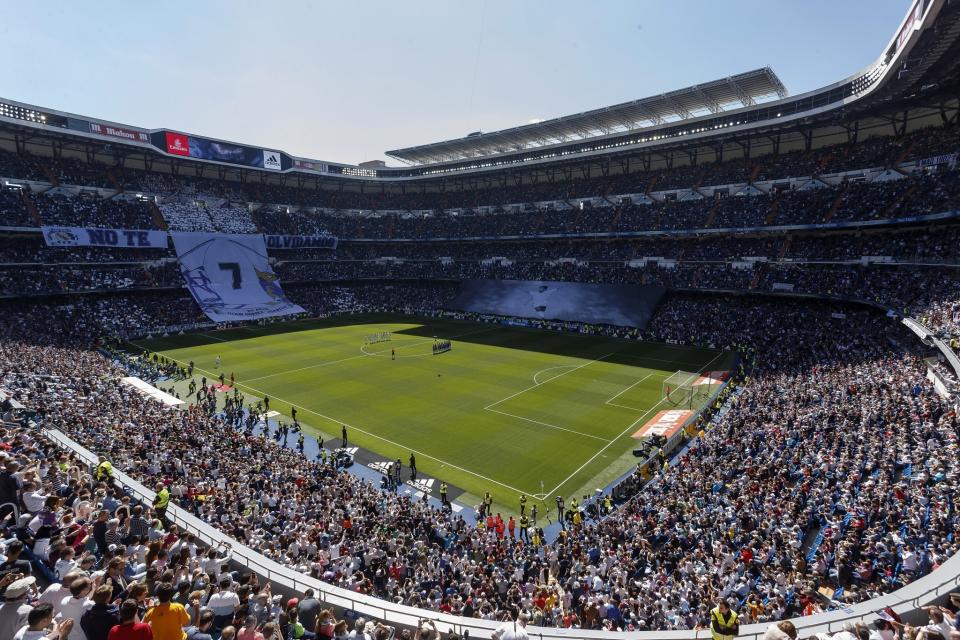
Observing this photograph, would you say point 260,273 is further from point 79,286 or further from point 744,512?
point 744,512

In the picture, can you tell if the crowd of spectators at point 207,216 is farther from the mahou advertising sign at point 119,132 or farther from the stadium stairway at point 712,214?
the stadium stairway at point 712,214

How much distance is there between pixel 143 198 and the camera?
210 feet

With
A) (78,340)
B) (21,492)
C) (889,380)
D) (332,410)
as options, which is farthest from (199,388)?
(889,380)

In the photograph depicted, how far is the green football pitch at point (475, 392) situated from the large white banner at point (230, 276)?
5.77 meters

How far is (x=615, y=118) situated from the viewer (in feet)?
204

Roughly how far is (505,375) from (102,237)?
49.1 meters

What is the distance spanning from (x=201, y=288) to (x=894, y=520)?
67158 mm

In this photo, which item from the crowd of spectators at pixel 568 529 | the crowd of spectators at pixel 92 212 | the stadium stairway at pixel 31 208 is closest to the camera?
the crowd of spectators at pixel 568 529

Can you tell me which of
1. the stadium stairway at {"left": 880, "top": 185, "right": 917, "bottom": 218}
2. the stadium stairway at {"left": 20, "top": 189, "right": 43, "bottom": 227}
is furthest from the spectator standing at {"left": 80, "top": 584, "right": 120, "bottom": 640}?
the stadium stairway at {"left": 20, "top": 189, "right": 43, "bottom": 227}

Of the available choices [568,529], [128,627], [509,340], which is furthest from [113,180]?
[128,627]

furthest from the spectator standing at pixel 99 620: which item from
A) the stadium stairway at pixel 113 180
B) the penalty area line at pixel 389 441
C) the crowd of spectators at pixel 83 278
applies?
the stadium stairway at pixel 113 180

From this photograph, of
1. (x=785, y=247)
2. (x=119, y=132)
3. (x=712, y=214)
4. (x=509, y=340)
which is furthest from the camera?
(x=119, y=132)

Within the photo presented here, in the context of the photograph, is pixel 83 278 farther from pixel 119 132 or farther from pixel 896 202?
pixel 896 202

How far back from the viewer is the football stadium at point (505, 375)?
32.8 feet
